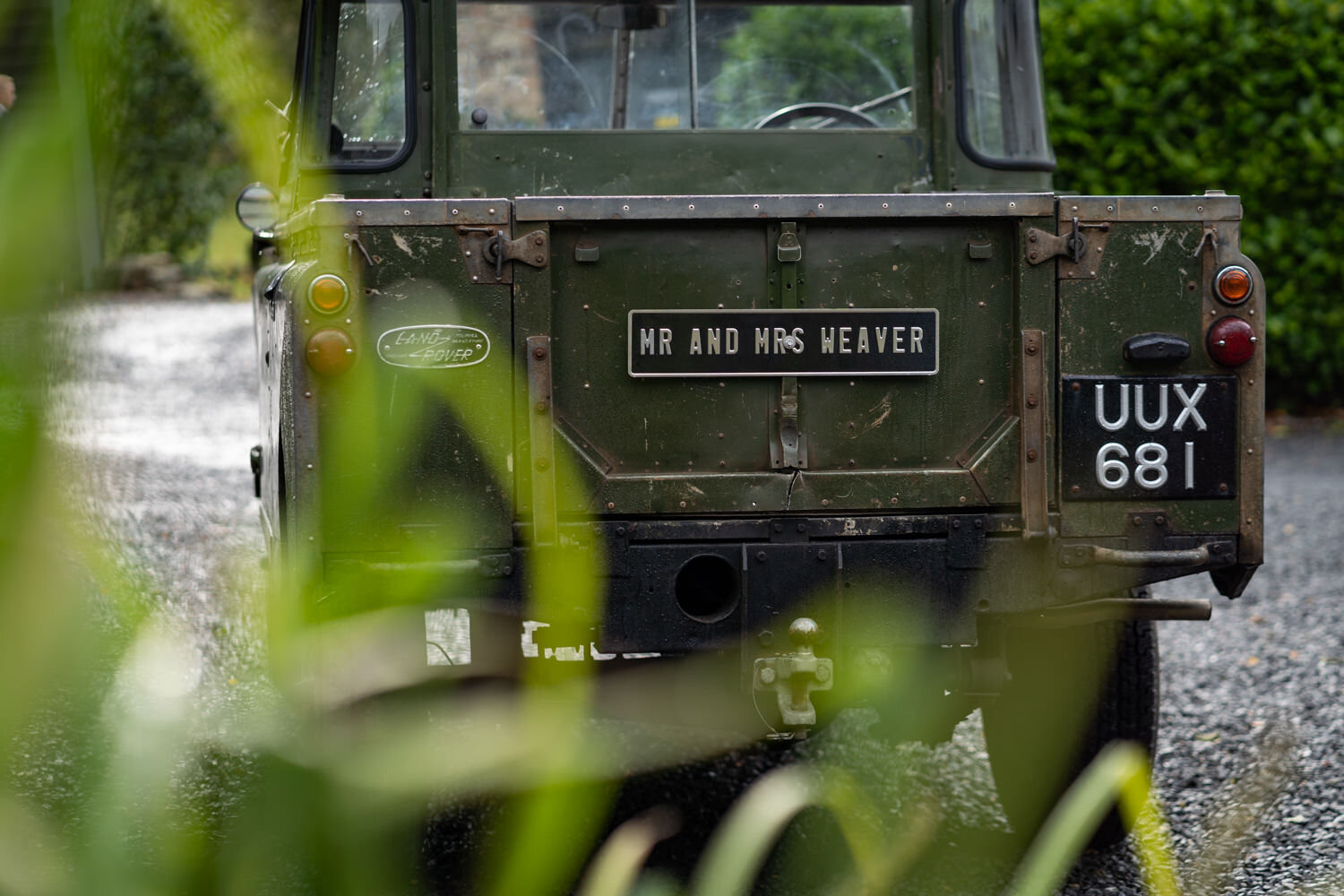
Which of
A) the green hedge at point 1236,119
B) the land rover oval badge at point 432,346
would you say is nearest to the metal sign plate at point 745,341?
the land rover oval badge at point 432,346

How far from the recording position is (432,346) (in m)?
3.38

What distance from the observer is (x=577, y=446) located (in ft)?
11.6

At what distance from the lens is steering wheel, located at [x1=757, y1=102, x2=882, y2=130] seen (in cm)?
477

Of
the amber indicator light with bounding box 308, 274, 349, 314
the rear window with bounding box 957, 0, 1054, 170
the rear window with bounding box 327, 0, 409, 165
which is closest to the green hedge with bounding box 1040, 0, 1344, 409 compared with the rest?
the rear window with bounding box 957, 0, 1054, 170

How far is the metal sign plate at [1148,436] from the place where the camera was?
3.55 metres

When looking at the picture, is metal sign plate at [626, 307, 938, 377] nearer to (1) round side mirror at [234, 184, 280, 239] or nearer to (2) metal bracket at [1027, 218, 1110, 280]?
(2) metal bracket at [1027, 218, 1110, 280]

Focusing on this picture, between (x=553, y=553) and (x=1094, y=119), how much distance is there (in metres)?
10.5

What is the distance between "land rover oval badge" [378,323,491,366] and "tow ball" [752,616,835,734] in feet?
2.92

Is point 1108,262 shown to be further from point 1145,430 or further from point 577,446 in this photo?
point 577,446

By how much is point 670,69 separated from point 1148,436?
187 cm

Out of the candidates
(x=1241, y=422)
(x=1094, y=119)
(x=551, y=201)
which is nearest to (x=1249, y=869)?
(x=1241, y=422)

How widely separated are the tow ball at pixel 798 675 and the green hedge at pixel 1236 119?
27.0 ft

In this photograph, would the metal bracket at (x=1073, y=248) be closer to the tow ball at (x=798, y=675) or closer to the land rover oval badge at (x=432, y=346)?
the tow ball at (x=798, y=675)

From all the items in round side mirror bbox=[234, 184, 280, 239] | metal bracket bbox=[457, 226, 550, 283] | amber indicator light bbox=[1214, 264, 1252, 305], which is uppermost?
Result: round side mirror bbox=[234, 184, 280, 239]
